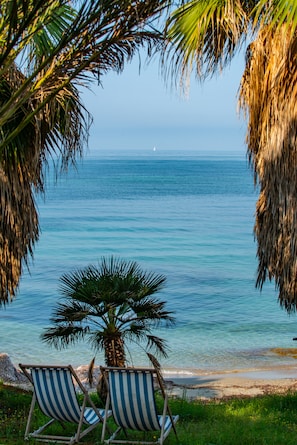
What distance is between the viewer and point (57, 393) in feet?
22.8

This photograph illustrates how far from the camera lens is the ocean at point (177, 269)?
19781mm

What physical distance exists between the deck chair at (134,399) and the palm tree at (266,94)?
3.18 m

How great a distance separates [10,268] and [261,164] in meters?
3.65

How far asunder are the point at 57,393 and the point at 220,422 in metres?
2.26

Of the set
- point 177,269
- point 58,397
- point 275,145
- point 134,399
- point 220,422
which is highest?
point 275,145

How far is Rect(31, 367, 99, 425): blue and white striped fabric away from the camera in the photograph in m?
6.91

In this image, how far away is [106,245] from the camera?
45.4m

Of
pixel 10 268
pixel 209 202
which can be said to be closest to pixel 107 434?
pixel 10 268

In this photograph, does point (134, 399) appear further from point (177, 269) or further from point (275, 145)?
point (177, 269)

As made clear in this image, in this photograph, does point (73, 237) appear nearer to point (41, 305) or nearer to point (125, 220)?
point (125, 220)

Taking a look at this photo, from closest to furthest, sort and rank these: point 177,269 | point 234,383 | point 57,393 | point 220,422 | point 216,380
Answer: point 57,393, point 220,422, point 234,383, point 216,380, point 177,269

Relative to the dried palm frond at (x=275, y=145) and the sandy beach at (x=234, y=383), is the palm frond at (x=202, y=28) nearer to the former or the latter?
the dried palm frond at (x=275, y=145)

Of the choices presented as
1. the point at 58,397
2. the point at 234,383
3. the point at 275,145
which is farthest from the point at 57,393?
the point at 234,383

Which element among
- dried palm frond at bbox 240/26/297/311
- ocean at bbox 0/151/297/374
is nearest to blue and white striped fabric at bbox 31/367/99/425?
ocean at bbox 0/151/297/374
